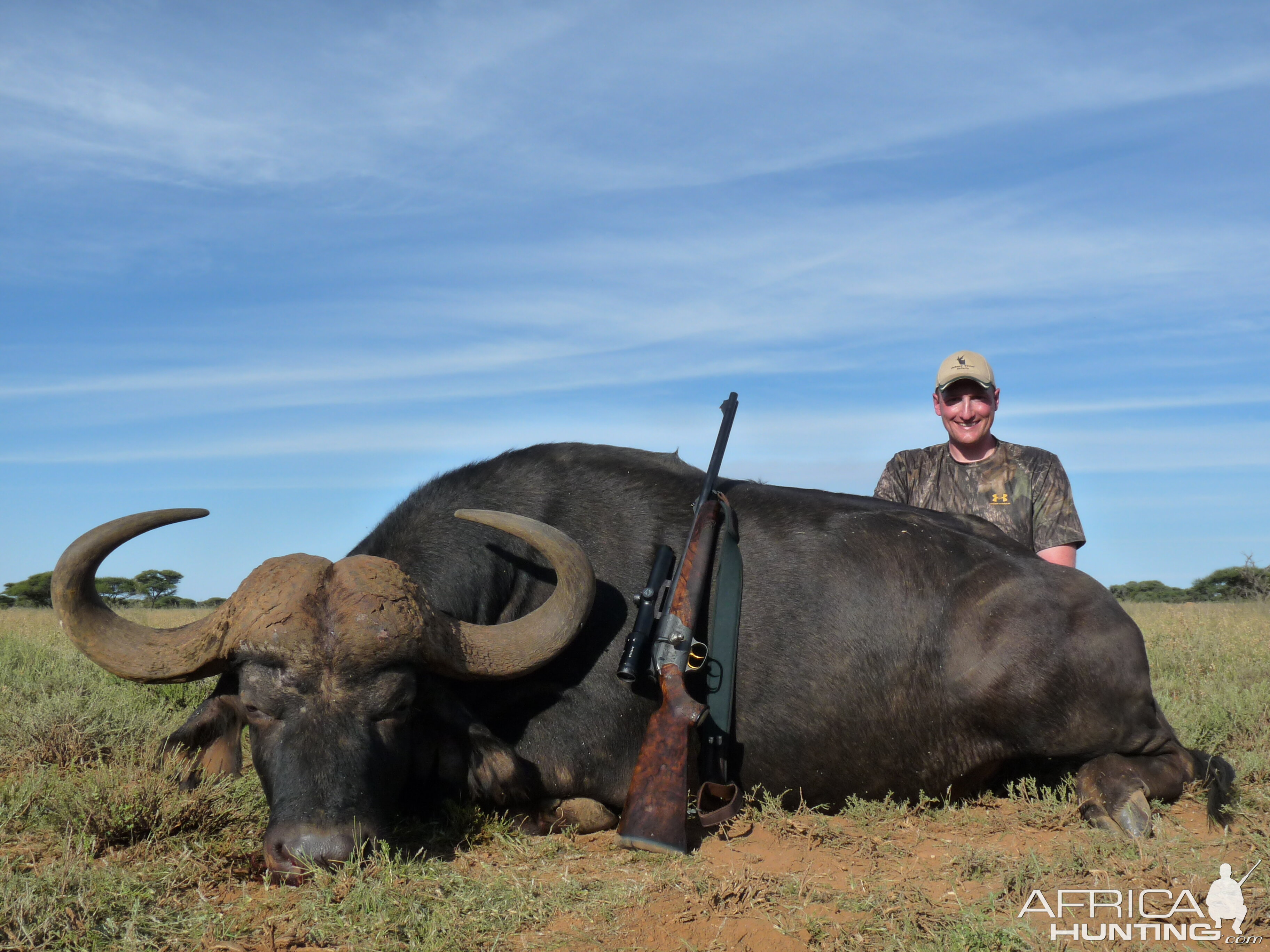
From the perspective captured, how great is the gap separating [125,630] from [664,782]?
Result: 7.58 feet

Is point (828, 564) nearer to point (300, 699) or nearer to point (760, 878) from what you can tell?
point (760, 878)

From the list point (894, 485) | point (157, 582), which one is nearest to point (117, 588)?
point (157, 582)

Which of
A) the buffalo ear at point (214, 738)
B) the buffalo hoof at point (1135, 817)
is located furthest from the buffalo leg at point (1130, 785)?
the buffalo ear at point (214, 738)

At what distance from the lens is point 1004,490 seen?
7.14 meters

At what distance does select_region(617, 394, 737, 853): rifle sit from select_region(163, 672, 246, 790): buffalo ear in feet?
5.44

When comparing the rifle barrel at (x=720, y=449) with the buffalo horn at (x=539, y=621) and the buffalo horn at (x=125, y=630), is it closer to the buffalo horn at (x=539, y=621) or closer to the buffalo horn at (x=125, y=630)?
the buffalo horn at (x=539, y=621)

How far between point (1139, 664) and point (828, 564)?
1483mm

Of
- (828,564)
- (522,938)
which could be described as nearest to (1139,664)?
(828,564)

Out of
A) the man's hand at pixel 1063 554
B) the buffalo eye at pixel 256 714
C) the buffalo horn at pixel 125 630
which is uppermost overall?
the man's hand at pixel 1063 554

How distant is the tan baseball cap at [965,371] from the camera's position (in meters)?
7.08

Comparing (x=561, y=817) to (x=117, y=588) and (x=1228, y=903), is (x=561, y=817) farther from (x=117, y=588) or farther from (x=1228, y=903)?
(x=117, y=588)

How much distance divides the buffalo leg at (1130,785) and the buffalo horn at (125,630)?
3799mm

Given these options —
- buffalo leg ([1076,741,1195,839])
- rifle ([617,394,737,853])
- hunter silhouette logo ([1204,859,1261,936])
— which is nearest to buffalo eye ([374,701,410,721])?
rifle ([617,394,737,853])

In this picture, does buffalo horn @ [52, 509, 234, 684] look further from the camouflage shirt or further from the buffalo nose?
the camouflage shirt
